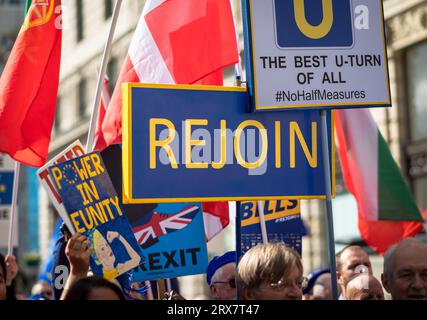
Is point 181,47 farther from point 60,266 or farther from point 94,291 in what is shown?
point 94,291

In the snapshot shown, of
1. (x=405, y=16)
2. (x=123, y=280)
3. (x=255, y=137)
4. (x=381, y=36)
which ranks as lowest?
(x=123, y=280)

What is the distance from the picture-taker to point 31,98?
26.7 feet

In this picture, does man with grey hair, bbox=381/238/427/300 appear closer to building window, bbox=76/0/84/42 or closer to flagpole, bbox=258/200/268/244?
flagpole, bbox=258/200/268/244

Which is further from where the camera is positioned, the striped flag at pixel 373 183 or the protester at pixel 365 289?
the striped flag at pixel 373 183

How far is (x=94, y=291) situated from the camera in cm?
389

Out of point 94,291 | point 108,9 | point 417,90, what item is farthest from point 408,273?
point 108,9

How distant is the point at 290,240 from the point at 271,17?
223 centimetres

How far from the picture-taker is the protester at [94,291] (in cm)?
387

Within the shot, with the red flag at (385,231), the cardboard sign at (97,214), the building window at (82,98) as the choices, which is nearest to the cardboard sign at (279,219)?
the cardboard sign at (97,214)

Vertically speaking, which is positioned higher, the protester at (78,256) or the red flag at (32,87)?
the red flag at (32,87)

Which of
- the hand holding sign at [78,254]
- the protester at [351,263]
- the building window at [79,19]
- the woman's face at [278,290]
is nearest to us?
the woman's face at [278,290]

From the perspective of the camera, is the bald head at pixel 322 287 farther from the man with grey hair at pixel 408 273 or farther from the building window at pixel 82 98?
the building window at pixel 82 98
